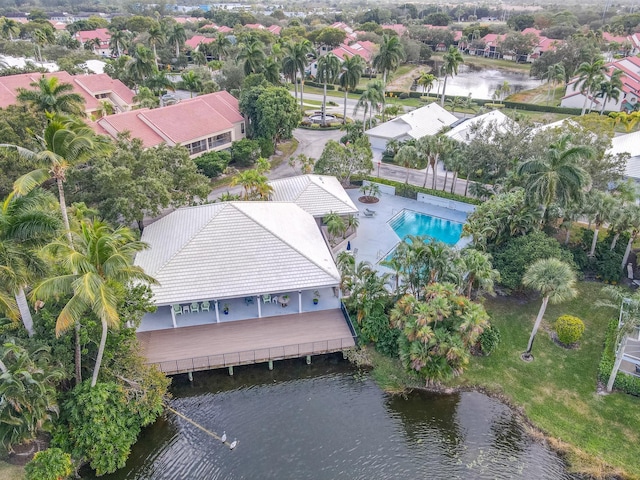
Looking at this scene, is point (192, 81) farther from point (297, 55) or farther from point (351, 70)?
point (351, 70)

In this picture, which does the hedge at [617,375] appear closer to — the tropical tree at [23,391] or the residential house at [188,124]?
the tropical tree at [23,391]

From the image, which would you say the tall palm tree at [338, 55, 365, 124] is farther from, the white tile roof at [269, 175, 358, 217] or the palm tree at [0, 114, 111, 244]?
the palm tree at [0, 114, 111, 244]

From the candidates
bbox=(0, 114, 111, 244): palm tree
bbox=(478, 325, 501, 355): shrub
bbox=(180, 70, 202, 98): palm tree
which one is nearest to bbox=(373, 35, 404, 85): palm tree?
→ bbox=(180, 70, 202, 98): palm tree

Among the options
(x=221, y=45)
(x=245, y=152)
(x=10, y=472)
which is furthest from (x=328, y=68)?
(x=10, y=472)

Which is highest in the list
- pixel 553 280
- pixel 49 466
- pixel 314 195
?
pixel 553 280

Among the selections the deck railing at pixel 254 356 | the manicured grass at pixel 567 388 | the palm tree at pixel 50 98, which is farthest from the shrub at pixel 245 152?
the manicured grass at pixel 567 388

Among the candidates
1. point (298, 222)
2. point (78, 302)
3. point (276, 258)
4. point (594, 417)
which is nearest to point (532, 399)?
point (594, 417)
